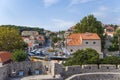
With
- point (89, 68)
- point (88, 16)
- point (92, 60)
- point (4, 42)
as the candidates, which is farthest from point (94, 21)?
point (89, 68)

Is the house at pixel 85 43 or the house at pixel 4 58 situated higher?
the house at pixel 85 43

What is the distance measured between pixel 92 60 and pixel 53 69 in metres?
5.40

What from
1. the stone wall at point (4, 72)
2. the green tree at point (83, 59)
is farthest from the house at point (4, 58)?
the green tree at point (83, 59)

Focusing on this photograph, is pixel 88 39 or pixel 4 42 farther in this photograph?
pixel 88 39

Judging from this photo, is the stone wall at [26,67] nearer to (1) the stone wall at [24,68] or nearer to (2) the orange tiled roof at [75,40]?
(1) the stone wall at [24,68]

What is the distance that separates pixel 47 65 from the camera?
25438 mm

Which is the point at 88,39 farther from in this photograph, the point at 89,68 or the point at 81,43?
the point at 89,68

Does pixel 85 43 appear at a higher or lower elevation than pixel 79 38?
lower

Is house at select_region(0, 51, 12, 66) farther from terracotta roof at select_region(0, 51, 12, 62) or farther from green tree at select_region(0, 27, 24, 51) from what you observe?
green tree at select_region(0, 27, 24, 51)

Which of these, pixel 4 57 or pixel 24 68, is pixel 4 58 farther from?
pixel 24 68

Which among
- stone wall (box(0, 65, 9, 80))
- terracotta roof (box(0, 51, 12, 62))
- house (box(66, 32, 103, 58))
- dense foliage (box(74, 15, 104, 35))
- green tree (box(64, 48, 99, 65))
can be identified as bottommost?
stone wall (box(0, 65, 9, 80))

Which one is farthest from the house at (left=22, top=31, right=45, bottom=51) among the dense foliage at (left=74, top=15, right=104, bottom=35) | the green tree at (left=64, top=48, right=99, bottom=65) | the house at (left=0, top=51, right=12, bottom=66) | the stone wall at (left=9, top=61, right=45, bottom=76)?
the stone wall at (left=9, top=61, right=45, bottom=76)

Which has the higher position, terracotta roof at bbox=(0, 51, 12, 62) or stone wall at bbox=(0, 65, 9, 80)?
terracotta roof at bbox=(0, 51, 12, 62)

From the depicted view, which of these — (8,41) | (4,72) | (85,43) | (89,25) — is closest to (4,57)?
(4,72)
